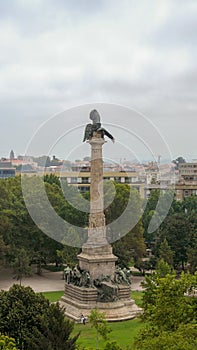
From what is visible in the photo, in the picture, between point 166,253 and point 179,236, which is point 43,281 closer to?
point 166,253

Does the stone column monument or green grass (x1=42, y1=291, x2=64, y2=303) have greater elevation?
the stone column monument

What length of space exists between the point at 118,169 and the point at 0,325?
7225 cm

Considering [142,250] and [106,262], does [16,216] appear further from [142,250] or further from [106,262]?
[106,262]

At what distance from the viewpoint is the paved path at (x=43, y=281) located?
4784 centimetres

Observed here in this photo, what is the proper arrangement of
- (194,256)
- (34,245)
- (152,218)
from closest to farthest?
(194,256), (34,245), (152,218)

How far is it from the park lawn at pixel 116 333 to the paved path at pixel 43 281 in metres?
10.9

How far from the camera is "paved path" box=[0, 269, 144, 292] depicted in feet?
157

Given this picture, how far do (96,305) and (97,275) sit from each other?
2164mm

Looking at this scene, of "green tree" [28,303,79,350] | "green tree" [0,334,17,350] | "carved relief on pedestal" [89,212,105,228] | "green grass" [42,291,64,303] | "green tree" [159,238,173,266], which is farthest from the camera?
"green tree" [159,238,173,266]

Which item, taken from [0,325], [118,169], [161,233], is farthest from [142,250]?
[118,169]

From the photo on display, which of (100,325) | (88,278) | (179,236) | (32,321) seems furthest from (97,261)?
(179,236)

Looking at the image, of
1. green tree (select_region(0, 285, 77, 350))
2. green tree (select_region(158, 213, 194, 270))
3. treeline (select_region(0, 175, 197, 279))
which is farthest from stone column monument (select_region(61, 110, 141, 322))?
green tree (select_region(158, 213, 194, 270))

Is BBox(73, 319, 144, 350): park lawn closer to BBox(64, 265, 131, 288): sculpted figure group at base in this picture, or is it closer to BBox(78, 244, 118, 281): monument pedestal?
BBox(64, 265, 131, 288): sculpted figure group at base

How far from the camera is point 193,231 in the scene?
56.3 m
